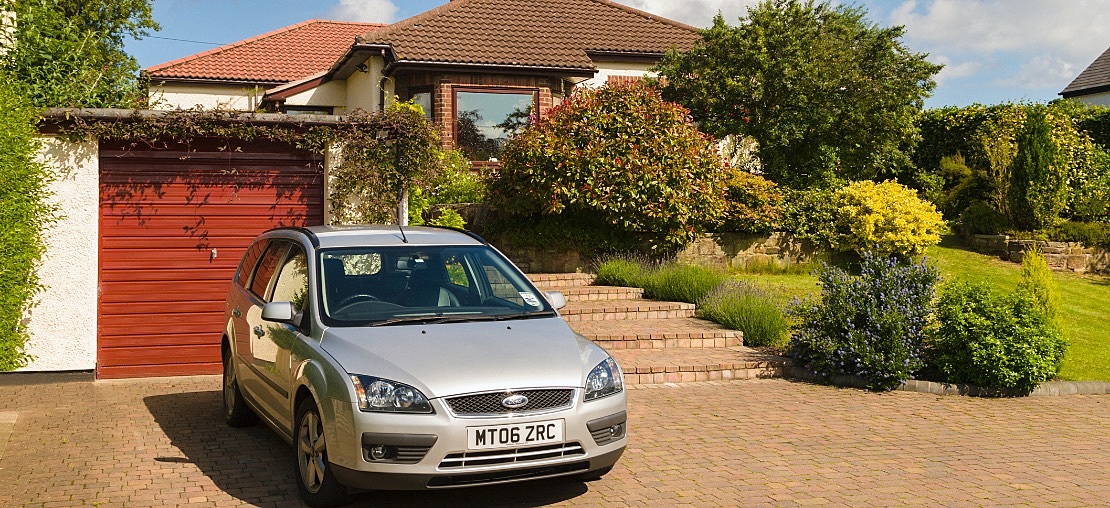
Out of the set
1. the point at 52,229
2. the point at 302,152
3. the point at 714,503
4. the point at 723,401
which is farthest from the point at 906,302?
the point at 52,229

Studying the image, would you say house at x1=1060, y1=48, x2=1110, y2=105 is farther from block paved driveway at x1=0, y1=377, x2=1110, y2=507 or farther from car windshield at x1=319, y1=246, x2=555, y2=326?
car windshield at x1=319, y1=246, x2=555, y2=326

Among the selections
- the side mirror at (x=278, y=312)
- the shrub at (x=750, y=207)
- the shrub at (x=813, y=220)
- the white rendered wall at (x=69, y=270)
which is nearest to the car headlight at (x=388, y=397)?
the side mirror at (x=278, y=312)

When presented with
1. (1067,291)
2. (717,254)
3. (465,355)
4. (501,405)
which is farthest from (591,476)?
(1067,291)

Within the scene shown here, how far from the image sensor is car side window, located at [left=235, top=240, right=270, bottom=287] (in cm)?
862

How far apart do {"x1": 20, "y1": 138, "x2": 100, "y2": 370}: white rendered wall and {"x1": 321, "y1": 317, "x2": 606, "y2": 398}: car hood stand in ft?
19.2

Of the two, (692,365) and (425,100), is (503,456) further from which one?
(425,100)

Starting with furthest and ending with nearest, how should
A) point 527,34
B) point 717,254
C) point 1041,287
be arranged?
1. point 527,34
2. point 717,254
3. point 1041,287

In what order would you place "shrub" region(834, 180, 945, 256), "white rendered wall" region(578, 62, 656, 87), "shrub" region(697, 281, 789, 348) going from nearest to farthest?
1. "shrub" region(697, 281, 789, 348)
2. "shrub" region(834, 180, 945, 256)
3. "white rendered wall" region(578, 62, 656, 87)

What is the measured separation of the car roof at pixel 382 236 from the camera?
730cm

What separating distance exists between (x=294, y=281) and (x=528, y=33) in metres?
16.9

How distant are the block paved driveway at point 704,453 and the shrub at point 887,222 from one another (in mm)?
6591

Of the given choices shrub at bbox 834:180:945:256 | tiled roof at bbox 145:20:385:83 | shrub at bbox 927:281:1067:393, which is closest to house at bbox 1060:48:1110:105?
shrub at bbox 834:180:945:256

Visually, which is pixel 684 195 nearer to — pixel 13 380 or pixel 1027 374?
pixel 1027 374

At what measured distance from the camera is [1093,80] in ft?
134
